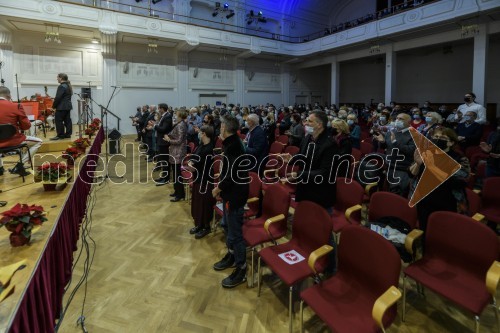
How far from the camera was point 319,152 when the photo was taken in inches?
103

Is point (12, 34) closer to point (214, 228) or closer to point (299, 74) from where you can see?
point (214, 228)

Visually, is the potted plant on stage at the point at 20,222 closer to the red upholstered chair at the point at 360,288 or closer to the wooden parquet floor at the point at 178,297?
the wooden parquet floor at the point at 178,297

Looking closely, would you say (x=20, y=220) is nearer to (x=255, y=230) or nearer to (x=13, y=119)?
(x=255, y=230)

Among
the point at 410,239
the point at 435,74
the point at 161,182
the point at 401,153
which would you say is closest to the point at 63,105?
the point at 161,182

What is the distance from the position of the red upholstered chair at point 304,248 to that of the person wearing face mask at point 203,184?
139 cm

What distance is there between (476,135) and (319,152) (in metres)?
4.43

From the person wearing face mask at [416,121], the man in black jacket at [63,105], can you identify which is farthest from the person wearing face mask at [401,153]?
the man in black jacket at [63,105]

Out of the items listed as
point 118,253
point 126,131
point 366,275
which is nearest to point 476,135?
point 366,275

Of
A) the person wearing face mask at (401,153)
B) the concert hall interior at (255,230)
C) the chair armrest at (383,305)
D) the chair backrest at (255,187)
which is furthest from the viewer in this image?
the chair backrest at (255,187)

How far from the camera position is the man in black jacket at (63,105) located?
5328 mm

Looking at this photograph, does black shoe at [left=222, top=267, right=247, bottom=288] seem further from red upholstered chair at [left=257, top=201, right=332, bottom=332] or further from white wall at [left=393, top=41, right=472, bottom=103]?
white wall at [left=393, top=41, right=472, bottom=103]

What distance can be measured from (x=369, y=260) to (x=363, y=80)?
1842 centimetres

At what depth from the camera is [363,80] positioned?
18250mm

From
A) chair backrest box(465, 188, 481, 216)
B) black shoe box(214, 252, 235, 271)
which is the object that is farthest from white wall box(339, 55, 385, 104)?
black shoe box(214, 252, 235, 271)
